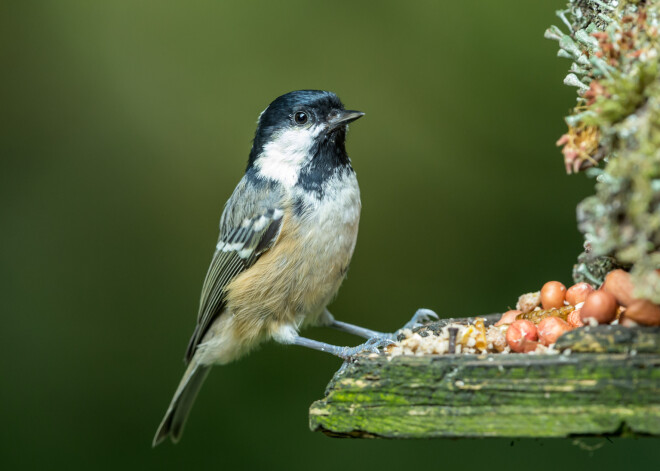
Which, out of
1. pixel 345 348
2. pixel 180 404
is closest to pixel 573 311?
pixel 345 348

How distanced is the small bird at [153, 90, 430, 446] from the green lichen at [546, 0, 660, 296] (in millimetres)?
1289

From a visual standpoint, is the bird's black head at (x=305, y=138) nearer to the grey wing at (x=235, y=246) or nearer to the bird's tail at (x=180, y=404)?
the grey wing at (x=235, y=246)

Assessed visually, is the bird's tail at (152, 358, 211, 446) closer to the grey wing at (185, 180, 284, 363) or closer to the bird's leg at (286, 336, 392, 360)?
the grey wing at (185, 180, 284, 363)

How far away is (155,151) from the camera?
428 cm

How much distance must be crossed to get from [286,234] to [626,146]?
60.7 inches

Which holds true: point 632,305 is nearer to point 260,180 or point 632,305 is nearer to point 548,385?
point 548,385

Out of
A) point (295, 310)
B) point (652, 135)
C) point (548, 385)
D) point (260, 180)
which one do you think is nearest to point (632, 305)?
point (548, 385)

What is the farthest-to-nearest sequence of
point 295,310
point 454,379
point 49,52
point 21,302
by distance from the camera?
point 49,52
point 21,302
point 295,310
point 454,379

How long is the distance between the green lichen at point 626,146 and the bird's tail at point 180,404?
2170mm

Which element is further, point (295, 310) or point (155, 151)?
point (155, 151)

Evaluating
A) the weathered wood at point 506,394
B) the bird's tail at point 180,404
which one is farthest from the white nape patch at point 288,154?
the weathered wood at point 506,394

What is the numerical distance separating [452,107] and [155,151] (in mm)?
1790

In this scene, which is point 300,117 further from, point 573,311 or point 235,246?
point 573,311

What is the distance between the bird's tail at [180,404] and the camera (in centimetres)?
328
